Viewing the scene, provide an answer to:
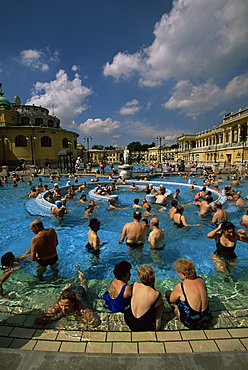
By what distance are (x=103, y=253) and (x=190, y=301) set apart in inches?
131

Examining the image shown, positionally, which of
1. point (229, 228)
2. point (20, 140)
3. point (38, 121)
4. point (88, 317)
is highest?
point (38, 121)

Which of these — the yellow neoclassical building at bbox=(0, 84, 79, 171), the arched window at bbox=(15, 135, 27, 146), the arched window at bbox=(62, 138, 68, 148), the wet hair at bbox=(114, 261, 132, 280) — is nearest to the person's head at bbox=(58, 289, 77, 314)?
the wet hair at bbox=(114, 261, 132, 280)

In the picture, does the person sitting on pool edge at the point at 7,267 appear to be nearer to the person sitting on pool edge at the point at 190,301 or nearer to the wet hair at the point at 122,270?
the wet hair at the point at 122,270

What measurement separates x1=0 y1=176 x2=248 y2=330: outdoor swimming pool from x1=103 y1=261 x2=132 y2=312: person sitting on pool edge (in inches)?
10.6

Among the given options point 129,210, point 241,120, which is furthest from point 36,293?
point 241,120

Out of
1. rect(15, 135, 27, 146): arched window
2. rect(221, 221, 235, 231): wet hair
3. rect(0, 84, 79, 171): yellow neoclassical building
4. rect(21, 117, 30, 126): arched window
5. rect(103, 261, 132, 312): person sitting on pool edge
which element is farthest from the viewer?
rect(21, 117, 30, 126): arched window

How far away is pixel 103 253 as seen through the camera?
5.48 metres

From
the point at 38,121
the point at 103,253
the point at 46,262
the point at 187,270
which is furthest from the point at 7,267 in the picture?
the point at 38,121

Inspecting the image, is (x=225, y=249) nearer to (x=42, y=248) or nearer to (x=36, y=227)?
(x=42, y=248)

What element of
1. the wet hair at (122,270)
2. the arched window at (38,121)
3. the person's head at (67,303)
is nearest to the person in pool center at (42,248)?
the person's head at (67,303)

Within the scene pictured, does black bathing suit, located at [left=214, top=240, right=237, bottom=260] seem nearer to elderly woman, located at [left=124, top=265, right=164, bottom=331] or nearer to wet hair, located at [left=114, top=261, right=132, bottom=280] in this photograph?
elderly woman, located at [left=124, top=265, right=164, bottom=331]

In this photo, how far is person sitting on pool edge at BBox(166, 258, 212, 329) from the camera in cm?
251

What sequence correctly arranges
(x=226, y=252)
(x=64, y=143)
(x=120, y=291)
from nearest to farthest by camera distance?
(x=120, y=291) → (x=226, y=252) → (x=64, y=143)

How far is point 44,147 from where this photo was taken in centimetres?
3769
